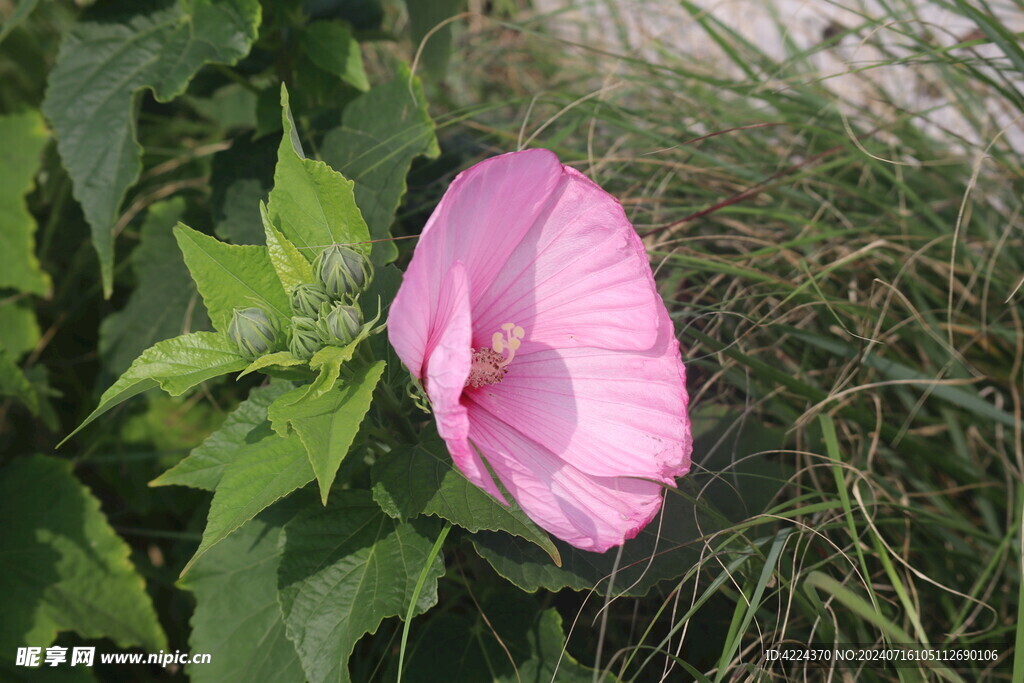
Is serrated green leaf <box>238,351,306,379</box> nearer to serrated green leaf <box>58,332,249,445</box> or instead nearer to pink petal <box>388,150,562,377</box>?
serrated green leaf <box>58,332,249,445</box>

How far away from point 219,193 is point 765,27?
1980 mm

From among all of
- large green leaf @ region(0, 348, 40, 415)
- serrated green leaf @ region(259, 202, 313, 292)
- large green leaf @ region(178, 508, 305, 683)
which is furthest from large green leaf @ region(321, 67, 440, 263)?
large green leaf @ region(0, 348, 40, 415)

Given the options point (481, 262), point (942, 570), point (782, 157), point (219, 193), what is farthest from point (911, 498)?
point (219, 193)

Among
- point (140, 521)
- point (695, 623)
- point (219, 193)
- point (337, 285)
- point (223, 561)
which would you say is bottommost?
point (140, 521)

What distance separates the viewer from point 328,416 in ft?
2.90

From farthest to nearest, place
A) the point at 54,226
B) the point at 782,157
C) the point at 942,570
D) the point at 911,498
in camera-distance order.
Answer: the point at 54,226 → the point at 782,157 → the point at 911,498 → the point at 942,570

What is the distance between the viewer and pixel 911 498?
158 cm

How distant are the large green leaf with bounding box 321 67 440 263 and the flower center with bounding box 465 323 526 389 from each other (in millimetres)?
350

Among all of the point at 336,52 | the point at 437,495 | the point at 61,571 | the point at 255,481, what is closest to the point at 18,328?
the point at 61,571

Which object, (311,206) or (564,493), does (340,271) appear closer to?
(311,206)

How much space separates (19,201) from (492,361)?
1302 millimetres

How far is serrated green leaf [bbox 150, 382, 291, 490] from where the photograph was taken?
1.05 meters

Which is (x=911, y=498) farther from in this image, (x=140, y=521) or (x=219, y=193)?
(x=140, y=521)

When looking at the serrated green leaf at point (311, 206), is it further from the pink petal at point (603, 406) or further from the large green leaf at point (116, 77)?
the large green leaf at point (116, 77)
